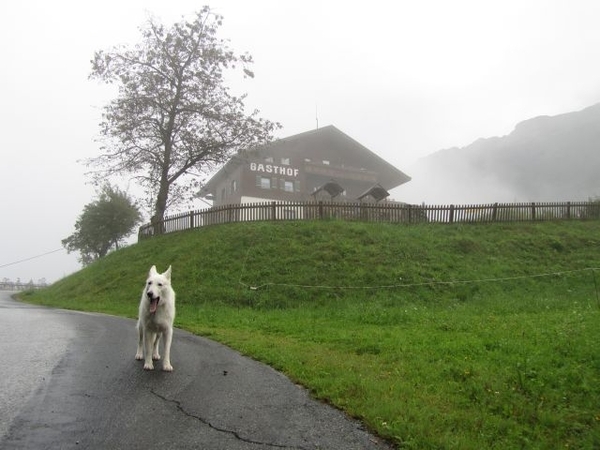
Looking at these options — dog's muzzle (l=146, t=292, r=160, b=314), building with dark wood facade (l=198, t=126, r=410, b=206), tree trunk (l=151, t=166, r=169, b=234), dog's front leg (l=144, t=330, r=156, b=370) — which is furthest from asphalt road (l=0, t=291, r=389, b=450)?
building with dark wood facade (l=198, t=126, r=410, b=206)

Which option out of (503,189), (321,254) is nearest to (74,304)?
(321,254)

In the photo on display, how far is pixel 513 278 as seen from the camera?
18109mm

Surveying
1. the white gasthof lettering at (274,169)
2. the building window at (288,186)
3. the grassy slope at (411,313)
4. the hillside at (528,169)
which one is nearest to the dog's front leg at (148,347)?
the grassy slope at (411,313)

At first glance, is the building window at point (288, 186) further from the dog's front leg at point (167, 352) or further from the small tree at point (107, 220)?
the dog's front leg at point (167, 352)

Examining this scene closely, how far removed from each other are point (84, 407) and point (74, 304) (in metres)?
17.3

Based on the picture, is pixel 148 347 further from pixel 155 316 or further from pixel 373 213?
pixel 373 213

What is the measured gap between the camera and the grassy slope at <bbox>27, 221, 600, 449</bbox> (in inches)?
208

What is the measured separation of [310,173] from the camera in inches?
1956

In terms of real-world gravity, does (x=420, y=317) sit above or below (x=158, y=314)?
below

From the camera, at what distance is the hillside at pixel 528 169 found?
110m

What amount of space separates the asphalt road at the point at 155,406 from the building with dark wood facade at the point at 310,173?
3717cm

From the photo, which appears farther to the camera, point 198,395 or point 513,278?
point 513,278

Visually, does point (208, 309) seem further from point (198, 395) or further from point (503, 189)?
point (503, 189)

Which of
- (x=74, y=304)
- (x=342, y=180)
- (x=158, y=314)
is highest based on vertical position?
(x=342, y=180)
